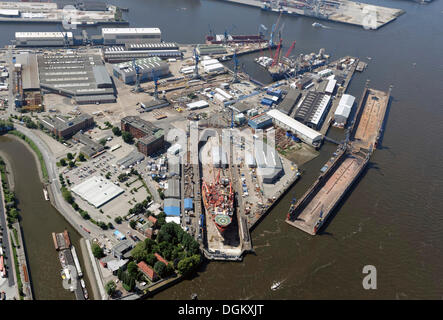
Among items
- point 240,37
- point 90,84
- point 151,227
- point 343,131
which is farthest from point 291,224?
point 240,37

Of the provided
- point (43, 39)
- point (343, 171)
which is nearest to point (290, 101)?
point (343, 171)

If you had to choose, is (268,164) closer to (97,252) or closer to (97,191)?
(97,191)

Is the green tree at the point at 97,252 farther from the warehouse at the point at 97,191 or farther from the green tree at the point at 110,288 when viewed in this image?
the warehouse at the point at 97,191

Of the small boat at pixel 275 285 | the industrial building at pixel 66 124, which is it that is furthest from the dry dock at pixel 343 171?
the industrial building at pixel 66 124

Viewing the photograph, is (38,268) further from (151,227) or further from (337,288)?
(337,288)

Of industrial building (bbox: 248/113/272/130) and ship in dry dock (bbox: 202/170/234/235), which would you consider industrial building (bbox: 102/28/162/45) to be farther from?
ship in dry dock (bbox: 202/170/234/235)
